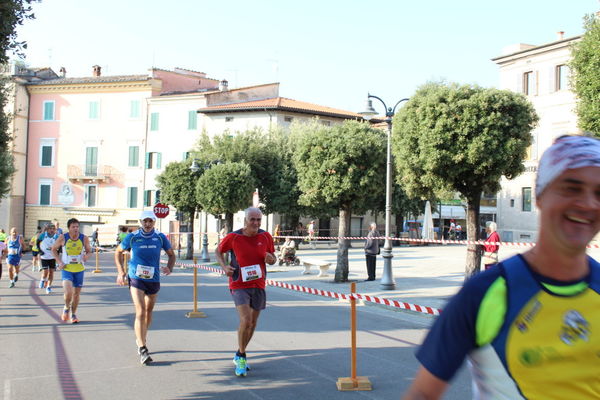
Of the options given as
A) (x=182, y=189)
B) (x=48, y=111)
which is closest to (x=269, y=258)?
(x=182, y=189)

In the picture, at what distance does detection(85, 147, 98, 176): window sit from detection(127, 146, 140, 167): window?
10.2ft

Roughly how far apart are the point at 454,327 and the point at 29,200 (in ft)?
189

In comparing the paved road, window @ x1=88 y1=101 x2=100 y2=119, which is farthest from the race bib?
window @ x1=88 y1=101 x2=100 y2=119

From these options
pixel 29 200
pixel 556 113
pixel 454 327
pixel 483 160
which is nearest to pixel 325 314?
pixel 483 160

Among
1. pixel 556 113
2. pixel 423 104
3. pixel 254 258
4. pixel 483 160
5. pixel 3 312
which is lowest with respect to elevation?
pixel 3 312

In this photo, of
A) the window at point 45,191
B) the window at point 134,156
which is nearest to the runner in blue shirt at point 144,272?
the window at point 134,156

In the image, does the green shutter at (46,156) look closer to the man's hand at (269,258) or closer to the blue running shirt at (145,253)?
the blue running shirt at (145,253)

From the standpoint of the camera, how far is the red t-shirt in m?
7.67

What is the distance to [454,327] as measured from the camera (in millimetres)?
1813

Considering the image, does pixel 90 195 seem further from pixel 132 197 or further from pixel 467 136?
pixel 467 136

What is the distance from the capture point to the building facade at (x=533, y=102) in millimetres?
39134

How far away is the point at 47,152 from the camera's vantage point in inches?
2127

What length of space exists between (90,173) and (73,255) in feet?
145

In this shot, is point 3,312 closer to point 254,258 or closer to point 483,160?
point 254,258
